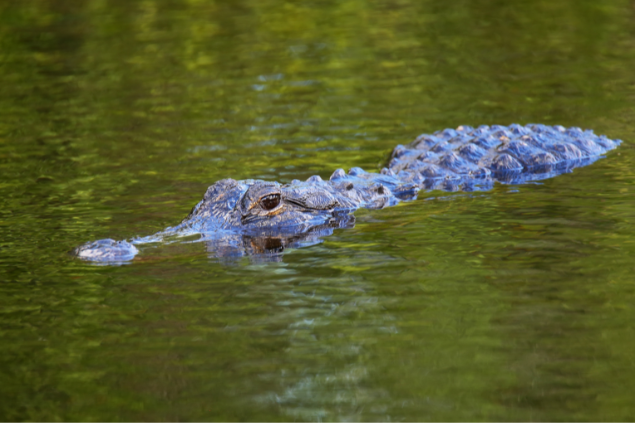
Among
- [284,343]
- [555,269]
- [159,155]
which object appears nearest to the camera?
[284,343]

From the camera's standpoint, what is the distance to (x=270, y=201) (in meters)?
6.81

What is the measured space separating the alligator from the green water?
25 centimetres

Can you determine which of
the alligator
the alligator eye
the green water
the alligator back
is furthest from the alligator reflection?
the alligator back

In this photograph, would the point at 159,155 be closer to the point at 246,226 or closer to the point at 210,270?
the point at 246,226

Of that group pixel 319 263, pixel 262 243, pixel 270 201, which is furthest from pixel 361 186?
pixel 319 263

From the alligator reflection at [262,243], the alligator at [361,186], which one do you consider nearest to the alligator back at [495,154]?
the alligator at [361,186]

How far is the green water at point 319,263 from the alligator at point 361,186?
25cm

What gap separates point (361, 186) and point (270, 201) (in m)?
1.22

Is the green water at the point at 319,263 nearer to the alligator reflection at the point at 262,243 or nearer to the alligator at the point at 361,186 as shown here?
the alligator reflection at the point at 262,243

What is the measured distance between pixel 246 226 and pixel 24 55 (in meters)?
11.1

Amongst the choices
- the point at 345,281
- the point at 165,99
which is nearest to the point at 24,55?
the point at 165,99

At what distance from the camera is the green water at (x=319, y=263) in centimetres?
414

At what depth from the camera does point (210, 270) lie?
5.79 m

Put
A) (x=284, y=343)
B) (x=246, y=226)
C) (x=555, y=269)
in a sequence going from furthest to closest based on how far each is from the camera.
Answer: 1. (x=246, y=226)
2. (x=555, y=269)
3. (x=284, y=343)
